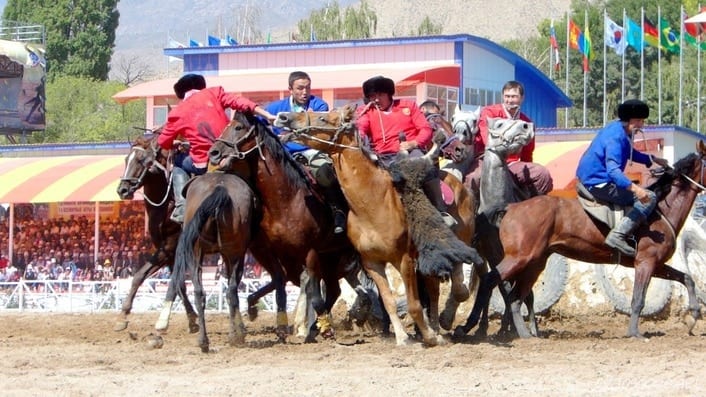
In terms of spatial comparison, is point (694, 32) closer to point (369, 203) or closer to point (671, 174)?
point (671, 174)

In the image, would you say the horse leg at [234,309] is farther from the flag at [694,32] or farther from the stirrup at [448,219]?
the flag at [694,32]

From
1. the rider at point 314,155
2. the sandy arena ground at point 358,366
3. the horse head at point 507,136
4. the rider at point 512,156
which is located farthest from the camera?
the rider at point 512,156

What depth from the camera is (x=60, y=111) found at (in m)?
75.2

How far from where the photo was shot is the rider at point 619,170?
13.9 m

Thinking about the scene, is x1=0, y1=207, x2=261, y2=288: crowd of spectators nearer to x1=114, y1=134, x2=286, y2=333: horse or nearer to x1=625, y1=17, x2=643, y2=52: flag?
x1=114, y1=134, x2=286, y2=333: horse

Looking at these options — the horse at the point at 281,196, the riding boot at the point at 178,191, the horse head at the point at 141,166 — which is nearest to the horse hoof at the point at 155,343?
the horse at the point at 281,196

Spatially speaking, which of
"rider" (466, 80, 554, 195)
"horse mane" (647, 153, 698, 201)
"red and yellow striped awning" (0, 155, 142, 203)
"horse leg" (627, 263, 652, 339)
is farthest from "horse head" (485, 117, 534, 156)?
"red and yellow striped awning" (0, 155, 142, 203)

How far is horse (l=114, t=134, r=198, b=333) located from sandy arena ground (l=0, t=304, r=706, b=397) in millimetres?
935

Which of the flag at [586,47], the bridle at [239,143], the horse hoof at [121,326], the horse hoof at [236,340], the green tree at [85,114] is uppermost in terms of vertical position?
the flag at [586,47]

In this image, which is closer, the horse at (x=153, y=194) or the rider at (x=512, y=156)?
the rider at (x=512, y=156)

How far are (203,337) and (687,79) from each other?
63576 mm

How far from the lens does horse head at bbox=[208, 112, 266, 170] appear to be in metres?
13.2

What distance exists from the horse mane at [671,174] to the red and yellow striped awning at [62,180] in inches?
821

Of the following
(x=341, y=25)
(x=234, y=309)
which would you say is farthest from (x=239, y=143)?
(x=341, y=25)
